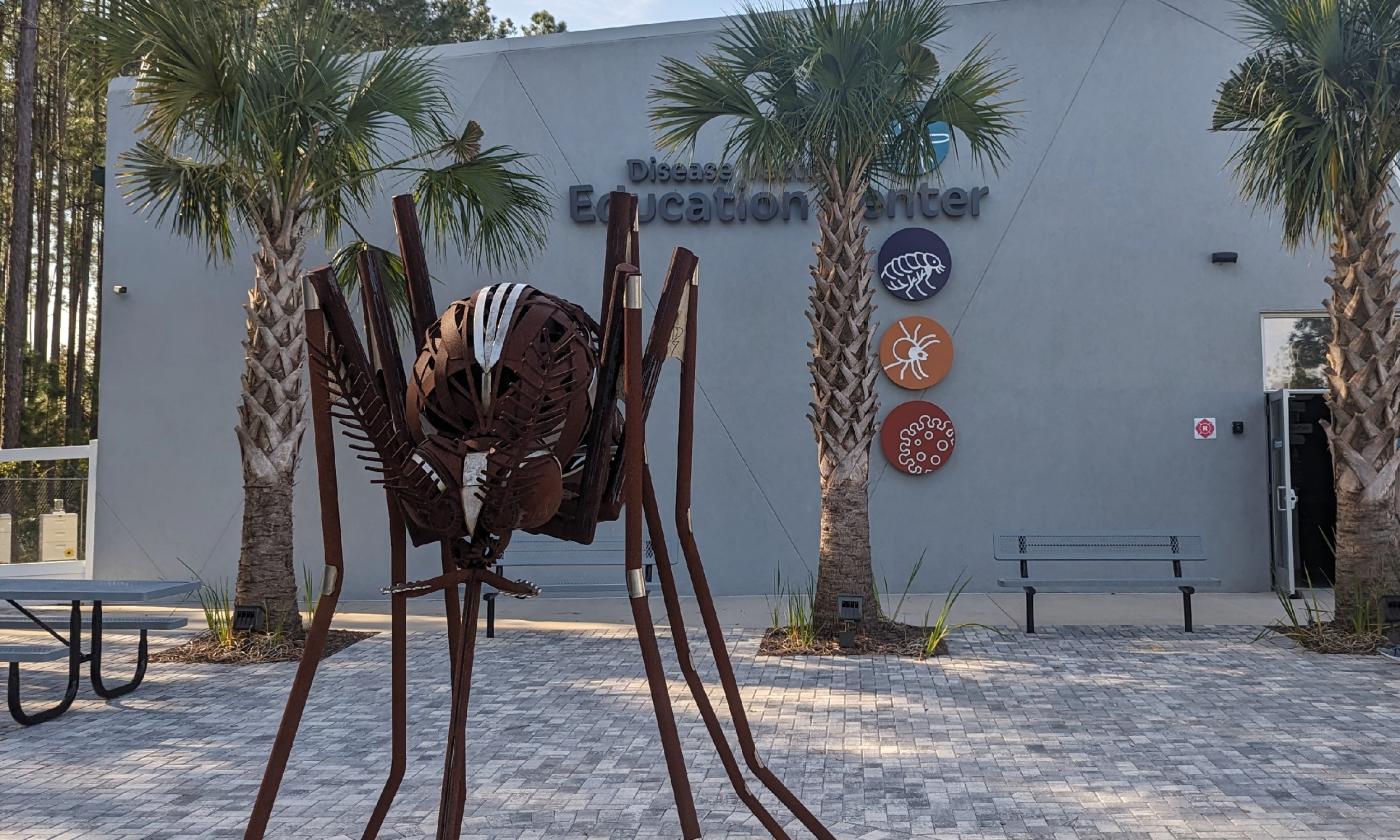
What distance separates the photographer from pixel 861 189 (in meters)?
9.15

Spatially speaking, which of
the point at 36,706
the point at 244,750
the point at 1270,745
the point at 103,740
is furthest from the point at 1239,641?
the point at 36,706

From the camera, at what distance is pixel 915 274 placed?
40.1ft

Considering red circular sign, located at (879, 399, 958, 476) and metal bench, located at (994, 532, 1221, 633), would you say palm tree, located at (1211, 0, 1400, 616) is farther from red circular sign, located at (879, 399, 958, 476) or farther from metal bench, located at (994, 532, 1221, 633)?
red circular sign, located at (879, 399, 958, 476)

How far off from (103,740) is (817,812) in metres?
4.06

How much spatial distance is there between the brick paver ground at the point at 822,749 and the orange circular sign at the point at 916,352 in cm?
399

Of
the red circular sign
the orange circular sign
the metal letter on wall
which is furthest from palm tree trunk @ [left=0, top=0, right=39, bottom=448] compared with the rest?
the red circular sign

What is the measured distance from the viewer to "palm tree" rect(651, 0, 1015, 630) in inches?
339

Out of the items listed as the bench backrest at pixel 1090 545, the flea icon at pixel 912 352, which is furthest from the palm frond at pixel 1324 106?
the flea icon at pixel 912 352

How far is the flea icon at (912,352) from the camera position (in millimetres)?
12164

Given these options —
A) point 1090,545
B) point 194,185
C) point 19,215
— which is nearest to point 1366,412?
point 1090,545

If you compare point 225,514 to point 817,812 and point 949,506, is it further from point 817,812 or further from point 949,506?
point 817,812

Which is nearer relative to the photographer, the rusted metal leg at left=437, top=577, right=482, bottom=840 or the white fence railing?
the rusted metal leg at left=437, top=577, right=482, bottom=840

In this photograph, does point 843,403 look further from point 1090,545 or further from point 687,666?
point 687,666

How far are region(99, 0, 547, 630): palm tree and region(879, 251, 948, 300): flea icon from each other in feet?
13.9
